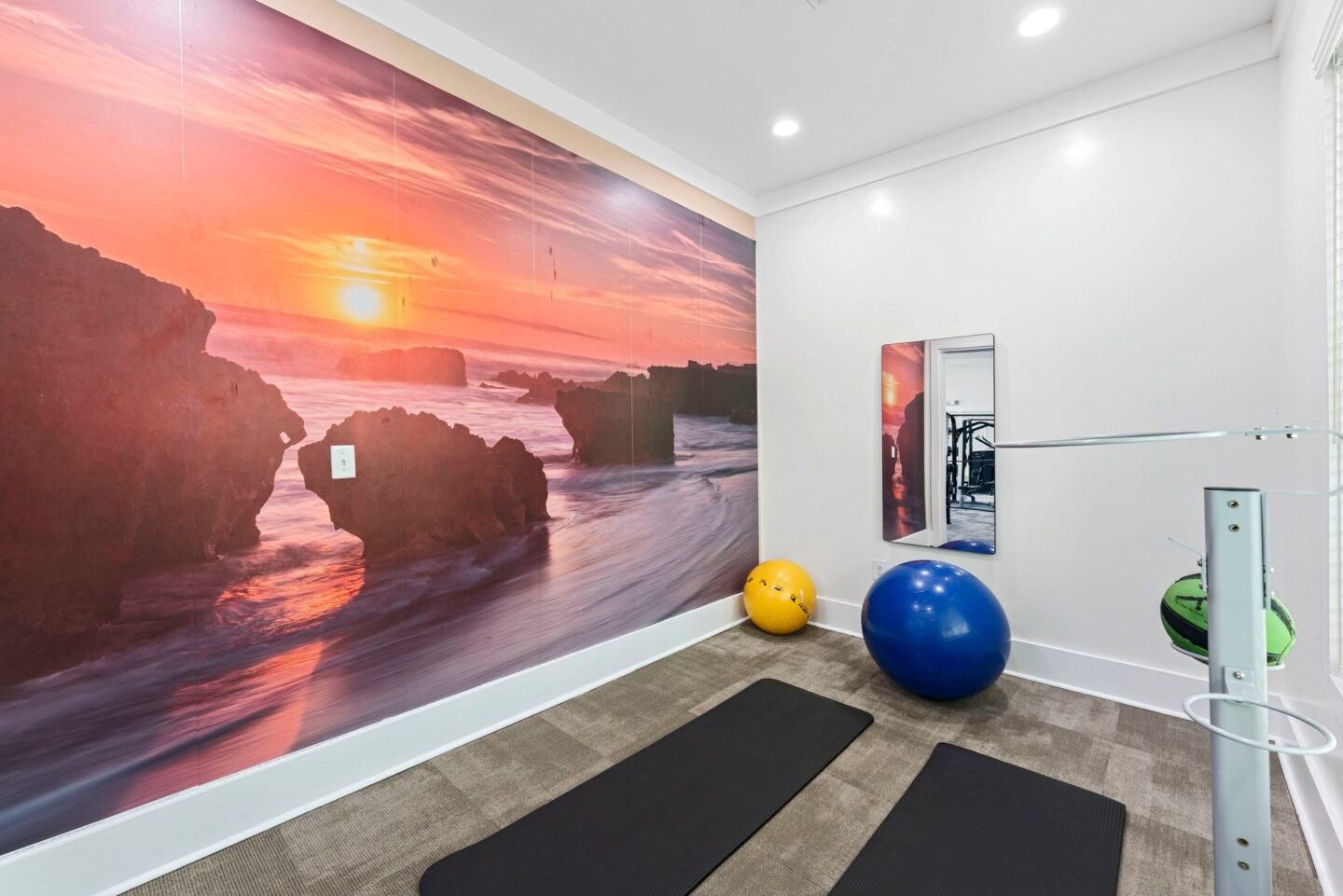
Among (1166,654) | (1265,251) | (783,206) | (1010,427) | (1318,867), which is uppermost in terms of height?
(783,206)

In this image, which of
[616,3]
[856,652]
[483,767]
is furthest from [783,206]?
[483,767]

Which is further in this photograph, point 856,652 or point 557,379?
point 856,652

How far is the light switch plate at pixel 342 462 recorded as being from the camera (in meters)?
2.18

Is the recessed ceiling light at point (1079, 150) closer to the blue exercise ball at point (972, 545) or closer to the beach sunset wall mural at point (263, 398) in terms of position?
the blue exercise ball at point (972, 545)


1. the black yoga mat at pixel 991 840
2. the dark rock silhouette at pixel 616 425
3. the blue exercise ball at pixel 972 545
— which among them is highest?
the dark rock silhouette at pixel 616 425

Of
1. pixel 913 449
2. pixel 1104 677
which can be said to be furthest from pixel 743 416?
pixel 1104 677

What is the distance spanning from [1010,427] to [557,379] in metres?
2.53

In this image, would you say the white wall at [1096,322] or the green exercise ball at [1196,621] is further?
the white wall at [1096,322]

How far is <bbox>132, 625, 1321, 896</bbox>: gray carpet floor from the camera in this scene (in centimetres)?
177

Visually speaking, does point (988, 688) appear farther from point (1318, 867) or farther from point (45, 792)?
point (45, 792)

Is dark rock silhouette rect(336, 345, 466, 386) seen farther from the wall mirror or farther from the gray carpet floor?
the wall mirror

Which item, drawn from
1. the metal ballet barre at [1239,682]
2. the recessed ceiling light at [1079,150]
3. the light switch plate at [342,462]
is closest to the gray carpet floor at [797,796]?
the metal ballet barre at [1239,682]

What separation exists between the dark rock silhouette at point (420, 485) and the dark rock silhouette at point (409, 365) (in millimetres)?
152

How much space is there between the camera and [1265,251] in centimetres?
252
